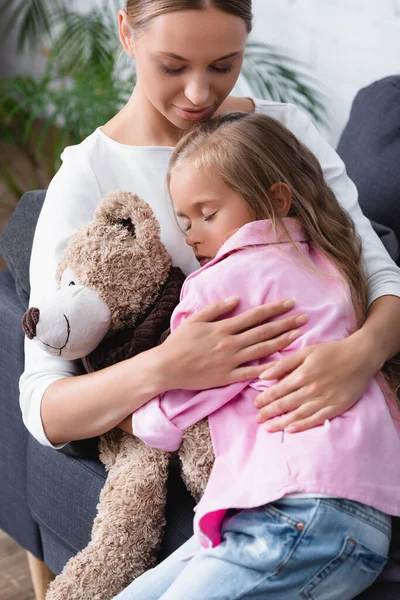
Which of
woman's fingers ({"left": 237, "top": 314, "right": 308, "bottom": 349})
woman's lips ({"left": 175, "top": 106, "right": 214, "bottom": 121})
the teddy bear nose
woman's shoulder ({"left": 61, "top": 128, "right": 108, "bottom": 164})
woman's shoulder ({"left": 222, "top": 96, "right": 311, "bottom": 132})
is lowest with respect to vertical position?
woman's fingers ({"left": 237, "top": 314, "right": 308, "bottom": 349})

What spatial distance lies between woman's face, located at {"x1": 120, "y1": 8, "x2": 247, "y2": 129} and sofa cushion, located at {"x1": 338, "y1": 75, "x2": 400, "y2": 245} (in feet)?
1.74

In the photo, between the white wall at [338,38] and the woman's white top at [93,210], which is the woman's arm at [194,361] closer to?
the woman's white top at [93,210]

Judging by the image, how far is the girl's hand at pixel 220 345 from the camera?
117 centimetres

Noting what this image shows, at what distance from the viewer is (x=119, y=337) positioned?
1.30 meters

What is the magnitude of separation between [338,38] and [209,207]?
1.40m

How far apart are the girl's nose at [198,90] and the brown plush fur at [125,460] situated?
0.70 ft

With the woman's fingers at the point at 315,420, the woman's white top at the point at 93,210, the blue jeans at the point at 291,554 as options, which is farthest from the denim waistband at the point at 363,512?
the woman's white top at the point at 93,210

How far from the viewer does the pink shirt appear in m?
1.07

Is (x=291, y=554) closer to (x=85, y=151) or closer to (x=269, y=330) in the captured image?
(x=269, y=330)

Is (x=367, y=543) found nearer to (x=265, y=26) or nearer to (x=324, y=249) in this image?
(x=324, y=249)

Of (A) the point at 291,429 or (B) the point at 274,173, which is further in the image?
(B) the point at 274,173

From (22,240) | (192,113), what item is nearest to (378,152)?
(192,113)

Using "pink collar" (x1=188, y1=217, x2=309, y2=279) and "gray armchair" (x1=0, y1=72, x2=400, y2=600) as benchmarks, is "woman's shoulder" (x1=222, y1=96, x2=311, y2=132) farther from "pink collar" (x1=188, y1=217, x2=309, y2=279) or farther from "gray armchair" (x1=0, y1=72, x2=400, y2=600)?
"pink collar" (x1=188, y1=217, x2=309, y2=279)

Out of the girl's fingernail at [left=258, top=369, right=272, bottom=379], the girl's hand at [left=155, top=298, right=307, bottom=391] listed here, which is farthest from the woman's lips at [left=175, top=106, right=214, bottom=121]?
the girl's fingernail at [left=258, top=369, right=272, bottom=379]
